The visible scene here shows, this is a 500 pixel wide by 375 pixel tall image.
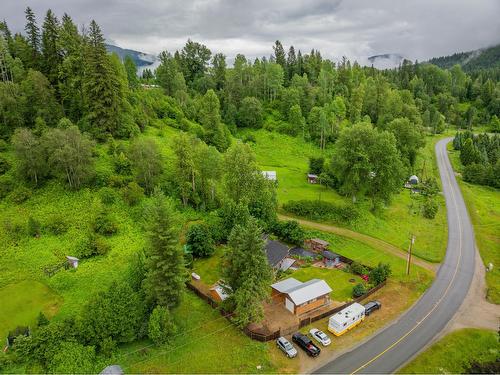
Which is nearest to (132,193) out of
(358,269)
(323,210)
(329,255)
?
(329,255)

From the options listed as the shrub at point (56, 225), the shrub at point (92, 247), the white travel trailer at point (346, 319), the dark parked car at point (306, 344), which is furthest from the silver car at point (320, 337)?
the shrub at point (56, 225)

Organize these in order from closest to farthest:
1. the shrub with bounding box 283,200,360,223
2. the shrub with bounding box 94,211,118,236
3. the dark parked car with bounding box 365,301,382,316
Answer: the dark parked car with bounding box 365,301,382,316, the shrub with bounding box 94,211,118,236, the shrub with bounding box 283,200,360,223

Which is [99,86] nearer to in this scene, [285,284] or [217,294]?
[217,294]

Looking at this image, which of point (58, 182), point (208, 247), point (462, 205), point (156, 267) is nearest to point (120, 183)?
point (58, 182)

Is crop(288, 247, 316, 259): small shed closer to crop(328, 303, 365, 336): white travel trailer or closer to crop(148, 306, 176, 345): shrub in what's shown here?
crop(328, 303, 365, 336): white travel trailer

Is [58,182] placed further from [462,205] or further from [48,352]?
[462,205]

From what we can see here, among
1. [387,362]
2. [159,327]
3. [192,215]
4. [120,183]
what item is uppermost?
[120,183]

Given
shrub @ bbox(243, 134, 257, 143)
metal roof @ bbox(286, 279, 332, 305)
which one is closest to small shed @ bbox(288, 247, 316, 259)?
metal roof @ bbox(286, 279, 332, 305)
